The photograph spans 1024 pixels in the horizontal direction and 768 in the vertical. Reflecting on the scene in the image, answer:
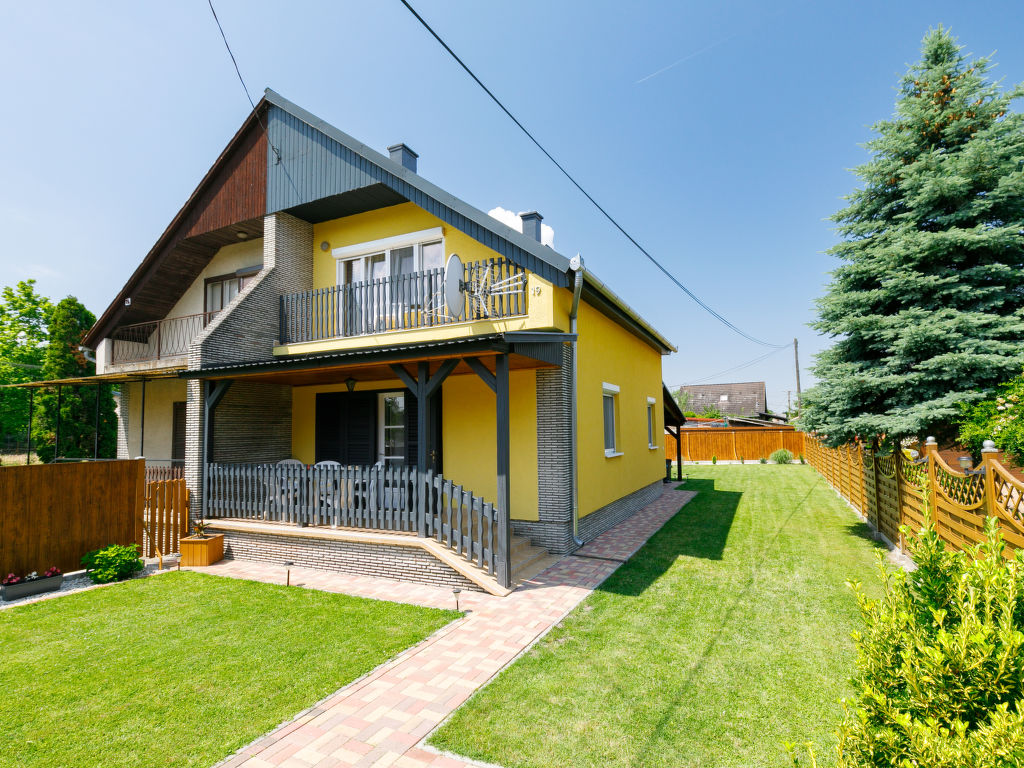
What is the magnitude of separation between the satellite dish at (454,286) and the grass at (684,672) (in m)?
5.18

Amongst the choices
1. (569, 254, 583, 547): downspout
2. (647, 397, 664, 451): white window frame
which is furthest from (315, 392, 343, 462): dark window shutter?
(647, 397, 664, 451): white window frame

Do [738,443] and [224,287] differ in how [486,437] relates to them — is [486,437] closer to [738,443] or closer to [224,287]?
[224,287]

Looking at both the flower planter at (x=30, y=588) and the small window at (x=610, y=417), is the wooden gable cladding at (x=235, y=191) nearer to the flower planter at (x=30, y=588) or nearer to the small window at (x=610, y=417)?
the flower planter at (x=30, y=588)

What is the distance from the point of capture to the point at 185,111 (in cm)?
762

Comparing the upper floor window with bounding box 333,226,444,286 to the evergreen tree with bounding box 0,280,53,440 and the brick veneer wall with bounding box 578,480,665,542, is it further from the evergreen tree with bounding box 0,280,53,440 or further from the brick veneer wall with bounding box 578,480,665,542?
the evergreen tree with bounding box 0,280,53,440

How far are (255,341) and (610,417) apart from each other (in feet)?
27.1

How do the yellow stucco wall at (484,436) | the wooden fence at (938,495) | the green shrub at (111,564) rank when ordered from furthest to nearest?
the yellow stucco wall at (484,436)
the green shrub at (111,564)
the wooden fence at (938,495)

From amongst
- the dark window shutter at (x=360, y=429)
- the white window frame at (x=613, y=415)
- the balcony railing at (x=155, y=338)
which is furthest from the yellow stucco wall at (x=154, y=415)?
the white window frame at (x=613, y=415)

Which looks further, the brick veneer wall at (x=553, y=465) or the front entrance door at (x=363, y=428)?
the front entrance door at (x=363, y=428)

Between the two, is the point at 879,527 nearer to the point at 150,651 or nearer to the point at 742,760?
the point at 742,760

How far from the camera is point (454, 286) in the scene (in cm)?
865

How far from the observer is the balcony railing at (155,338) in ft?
43.8

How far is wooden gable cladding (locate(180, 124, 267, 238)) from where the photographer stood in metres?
11.5

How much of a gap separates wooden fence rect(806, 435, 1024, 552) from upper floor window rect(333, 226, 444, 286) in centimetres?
900
